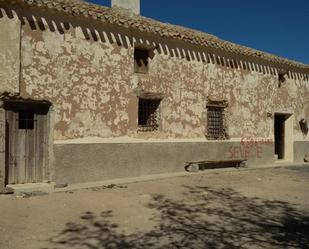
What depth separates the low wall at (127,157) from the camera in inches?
419

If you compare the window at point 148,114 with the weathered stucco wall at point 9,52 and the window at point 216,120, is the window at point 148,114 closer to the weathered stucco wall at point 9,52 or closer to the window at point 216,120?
the window at point 216,120

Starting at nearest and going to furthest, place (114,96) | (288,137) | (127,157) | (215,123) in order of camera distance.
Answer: (114,96)
(127,157)
(215,123)
(288,137)

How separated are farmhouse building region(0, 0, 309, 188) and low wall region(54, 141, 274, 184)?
0.09 feet

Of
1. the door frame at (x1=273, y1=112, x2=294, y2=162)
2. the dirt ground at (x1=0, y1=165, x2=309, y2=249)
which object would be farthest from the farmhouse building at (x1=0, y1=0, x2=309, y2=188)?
the door frame at (x1=273, y1=112, x2=294, y2=162)

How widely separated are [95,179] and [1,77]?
3590 mm

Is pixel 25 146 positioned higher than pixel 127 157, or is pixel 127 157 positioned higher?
pixel 25 146

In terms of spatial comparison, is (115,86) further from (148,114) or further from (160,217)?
(160,217)

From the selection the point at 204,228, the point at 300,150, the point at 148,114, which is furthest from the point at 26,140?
the point at 300,150

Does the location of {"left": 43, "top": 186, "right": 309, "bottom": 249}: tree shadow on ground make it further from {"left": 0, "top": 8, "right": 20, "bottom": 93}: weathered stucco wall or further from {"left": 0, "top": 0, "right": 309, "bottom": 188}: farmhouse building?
{"left": 0, "top": 8, "right": 20, "bottom": 93}: weathered stucco wall

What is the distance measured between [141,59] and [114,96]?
176cm

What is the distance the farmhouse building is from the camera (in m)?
10.0

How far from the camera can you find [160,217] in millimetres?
7641

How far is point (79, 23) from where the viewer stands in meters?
11.1

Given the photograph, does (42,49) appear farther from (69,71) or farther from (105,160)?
(105,160)
